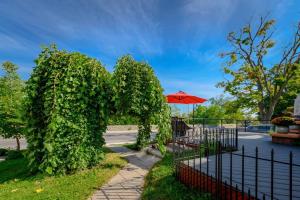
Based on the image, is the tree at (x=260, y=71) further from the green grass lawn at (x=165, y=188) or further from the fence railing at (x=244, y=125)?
the green grass lawn at (x=165, y=188)

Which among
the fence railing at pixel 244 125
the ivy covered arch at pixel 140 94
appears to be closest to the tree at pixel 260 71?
the fence railing at pixel 244 125

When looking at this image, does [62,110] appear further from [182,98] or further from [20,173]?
[182,98]

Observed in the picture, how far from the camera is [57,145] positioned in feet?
19.7

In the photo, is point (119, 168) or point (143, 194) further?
point (119, 168)

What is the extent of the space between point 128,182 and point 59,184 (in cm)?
170

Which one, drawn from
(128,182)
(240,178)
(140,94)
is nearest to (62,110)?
(140,94)

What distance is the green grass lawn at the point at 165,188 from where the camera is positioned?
4.17 m

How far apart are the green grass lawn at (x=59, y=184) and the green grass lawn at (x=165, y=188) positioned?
1217 mm

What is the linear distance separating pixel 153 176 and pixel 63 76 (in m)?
3.64

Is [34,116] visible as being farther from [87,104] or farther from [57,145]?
[87,104]

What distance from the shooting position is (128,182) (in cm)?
554

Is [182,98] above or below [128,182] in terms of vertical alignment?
above

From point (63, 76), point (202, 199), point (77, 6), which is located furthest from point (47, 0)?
point (202, 199)

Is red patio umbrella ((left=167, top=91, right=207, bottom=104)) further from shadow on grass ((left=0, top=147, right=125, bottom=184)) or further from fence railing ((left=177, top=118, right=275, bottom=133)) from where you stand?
shadow on grass ((left=0, top=147, right=125, bottom=184))
